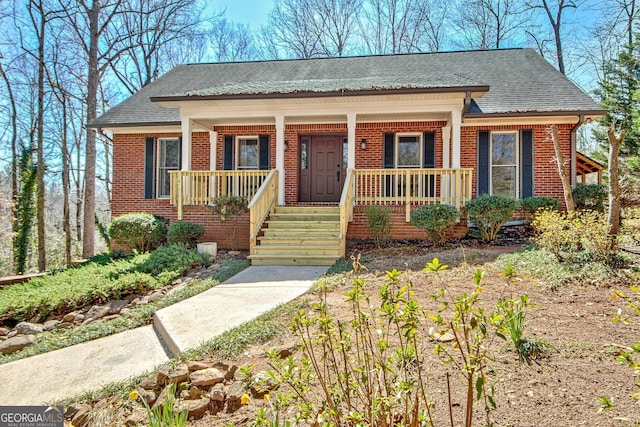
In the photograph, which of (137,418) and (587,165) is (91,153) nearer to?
(137,418)

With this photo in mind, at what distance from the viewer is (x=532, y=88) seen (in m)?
11.2

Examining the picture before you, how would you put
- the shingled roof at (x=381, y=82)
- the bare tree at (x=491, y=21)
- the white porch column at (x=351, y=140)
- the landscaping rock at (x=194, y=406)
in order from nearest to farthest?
the landscaping rock at (x=194, y=406) < the shingled roof at (x=381, y=82) < the white porch column at (x=351, y=140) < the bare tree at (x=491, y=21)

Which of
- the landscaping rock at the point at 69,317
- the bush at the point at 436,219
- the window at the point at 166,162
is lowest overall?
the landscaping rock at the point at 69,317

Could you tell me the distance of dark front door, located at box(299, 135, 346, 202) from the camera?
461 inches

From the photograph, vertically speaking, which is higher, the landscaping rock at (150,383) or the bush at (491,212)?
the bush at (491,212)

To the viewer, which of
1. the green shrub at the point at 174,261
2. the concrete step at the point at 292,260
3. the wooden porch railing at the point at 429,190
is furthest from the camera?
the wooden porch railing at the point at 429,190

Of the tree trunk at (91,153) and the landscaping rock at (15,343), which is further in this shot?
the tree trunk at (91,153)

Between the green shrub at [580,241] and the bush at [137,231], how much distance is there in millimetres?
8660

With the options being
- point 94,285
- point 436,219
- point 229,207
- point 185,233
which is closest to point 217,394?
point 94,285

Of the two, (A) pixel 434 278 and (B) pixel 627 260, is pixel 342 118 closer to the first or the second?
(A) pixel 434 278

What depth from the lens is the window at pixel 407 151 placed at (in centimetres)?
1120

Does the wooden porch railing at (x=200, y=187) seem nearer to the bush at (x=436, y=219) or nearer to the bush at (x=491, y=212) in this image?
the bush at (x=436, y=219)

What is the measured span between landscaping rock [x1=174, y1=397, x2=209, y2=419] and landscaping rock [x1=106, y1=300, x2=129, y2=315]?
12.7ft

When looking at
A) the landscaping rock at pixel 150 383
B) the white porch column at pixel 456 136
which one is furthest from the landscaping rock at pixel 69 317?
the white porch column at pixel 456 136
